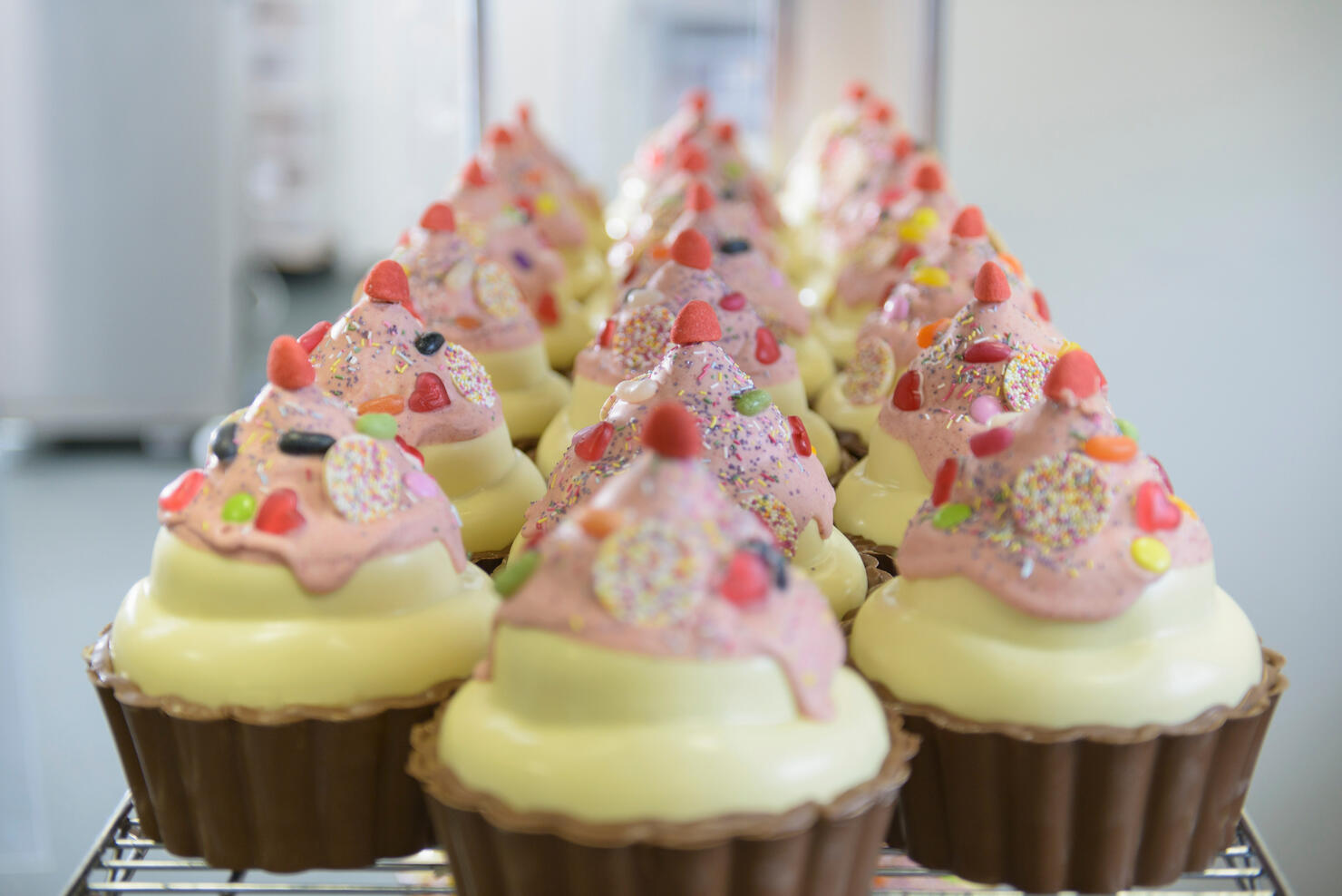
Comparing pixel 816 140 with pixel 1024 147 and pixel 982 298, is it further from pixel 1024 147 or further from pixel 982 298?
pixel 982 298

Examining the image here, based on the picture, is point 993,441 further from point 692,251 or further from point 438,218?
point 438,218

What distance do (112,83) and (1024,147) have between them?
4.04m

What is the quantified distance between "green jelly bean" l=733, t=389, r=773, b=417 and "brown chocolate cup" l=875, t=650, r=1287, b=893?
1.58 ft

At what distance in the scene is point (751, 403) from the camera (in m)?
2.04

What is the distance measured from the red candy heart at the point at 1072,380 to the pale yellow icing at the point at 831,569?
0.49 meters

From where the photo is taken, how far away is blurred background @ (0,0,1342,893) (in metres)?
5.50

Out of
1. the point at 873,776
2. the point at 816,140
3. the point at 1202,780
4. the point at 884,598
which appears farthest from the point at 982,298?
the point at 816,140

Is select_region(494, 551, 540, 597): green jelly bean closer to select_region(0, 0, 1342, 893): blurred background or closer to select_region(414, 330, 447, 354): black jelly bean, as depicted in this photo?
select_region(414, 330, 447, 354): black jelly bean

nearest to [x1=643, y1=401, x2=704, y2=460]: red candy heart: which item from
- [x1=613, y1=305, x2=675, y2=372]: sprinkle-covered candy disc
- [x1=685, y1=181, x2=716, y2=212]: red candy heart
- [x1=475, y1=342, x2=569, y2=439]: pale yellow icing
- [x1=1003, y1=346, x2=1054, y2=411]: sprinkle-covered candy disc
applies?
[x1=1003, y1=346, x2=1054, y2=411]: sprinkle-covered candy disc

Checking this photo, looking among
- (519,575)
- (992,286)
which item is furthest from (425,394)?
(992,286)

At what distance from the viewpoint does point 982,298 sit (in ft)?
7.75

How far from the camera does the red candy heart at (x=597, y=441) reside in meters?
2.04

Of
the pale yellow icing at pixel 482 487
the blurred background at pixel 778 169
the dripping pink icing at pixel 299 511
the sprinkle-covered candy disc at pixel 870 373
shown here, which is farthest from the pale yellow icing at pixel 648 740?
the blurred background at pixel 778 169

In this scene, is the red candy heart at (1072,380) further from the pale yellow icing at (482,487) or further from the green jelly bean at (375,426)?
the pale yellow icing at (482,487)
